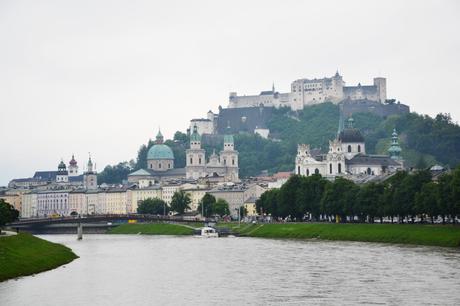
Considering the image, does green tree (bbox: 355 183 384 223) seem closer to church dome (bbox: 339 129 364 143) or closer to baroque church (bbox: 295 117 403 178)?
baroque church (bbox: 295 117 403 178)

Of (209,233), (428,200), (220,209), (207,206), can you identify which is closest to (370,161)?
(207,206)

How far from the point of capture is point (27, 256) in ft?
235

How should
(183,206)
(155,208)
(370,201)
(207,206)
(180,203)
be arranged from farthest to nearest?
(155,208)
(183,206)
(180,203)
(207,206)
(370,201)

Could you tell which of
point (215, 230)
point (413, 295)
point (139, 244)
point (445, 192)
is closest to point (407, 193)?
point (445, 192)

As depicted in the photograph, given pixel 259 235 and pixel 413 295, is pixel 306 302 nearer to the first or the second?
pixel 413 295

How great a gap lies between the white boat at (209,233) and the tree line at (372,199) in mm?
7194

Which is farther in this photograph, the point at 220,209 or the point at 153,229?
the point at 220,209

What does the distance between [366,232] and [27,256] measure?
33.8 m

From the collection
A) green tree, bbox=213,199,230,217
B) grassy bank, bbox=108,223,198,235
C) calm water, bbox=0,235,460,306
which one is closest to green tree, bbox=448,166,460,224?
calm water, bbox=0,235,460,306

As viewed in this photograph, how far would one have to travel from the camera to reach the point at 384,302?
50.7 meters

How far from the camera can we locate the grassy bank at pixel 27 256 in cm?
6362

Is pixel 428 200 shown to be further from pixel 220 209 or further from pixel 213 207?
pixel 213 207

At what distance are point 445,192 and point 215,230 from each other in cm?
4015

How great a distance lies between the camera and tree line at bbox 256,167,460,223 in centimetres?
9006
